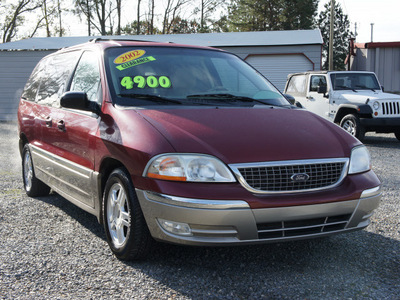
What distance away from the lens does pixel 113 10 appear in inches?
1735

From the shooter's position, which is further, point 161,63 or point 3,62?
point 3,62

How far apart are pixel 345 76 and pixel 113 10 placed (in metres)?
35.1

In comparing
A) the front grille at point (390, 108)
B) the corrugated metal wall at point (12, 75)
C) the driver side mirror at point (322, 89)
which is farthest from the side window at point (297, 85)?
the corrugated metal wall at point (12, 75)

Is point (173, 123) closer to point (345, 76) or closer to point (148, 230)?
point (148, 230)

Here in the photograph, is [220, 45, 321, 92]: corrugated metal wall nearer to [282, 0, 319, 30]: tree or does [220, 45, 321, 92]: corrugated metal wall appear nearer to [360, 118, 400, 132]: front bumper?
[360, 118, 400, 132]: front bumper

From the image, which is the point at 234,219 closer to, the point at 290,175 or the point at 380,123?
the point at 290,175

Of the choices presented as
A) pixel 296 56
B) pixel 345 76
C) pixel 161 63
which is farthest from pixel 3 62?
pixel 161 63

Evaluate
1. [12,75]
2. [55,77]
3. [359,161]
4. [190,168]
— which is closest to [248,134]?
[190,168]

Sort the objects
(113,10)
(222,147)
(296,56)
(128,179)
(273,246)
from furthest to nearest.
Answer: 1. (113,10)
2. (296,56)
3. (273,246)
4. (128,179)
5. (222,147)

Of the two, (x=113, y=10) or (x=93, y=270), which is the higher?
(x=113, y=10)

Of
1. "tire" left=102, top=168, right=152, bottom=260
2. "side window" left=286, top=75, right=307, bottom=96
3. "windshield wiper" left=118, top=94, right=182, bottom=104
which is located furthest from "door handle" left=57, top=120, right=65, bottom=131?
"side window" left=286, top=75, right=307, bottom=96

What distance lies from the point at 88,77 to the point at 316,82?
963cm

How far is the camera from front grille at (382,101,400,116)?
11.8 meters

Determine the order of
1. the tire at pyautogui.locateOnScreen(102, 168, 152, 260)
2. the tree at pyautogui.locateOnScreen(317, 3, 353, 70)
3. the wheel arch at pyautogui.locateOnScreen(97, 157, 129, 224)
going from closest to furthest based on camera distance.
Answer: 1. the tire at pyautogui.locateOnScreen(102, 168, 152, 260)
2. the wheel arch at pyautogui.locateOnScreen(97, 157, 129, 224)
3. the tree at pyautogui.locateOnScreen(317, 3, 353, 70)
